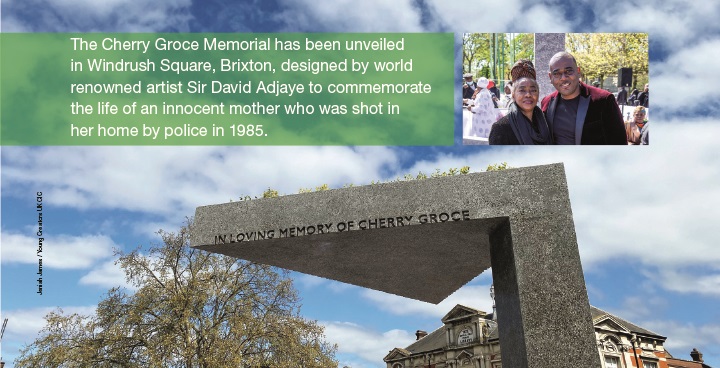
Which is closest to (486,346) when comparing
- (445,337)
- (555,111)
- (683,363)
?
(445,337)

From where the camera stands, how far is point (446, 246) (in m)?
13.6

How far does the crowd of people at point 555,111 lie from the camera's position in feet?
78.1

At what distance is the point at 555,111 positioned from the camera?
1099 inches

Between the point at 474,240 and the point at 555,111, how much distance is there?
16.3 m

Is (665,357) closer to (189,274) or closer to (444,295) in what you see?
(189,274)

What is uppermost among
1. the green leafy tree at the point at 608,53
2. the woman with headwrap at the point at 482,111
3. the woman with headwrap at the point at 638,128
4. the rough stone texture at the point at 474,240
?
the green leafy tree at the point at 608,53

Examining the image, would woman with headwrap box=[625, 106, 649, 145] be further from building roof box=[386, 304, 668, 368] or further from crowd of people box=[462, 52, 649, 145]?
building roof box=[386, 304, 668, 368]

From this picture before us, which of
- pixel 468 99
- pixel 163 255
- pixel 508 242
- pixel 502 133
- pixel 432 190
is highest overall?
pixel 468 99

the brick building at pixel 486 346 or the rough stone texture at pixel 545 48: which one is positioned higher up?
the rough stone texture at pixel 545 48

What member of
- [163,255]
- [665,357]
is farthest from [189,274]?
[665,357]

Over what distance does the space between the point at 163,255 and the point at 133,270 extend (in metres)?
1.75

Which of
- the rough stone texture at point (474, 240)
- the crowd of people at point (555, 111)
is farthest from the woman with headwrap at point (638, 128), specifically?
the rough stone texture at point (474, 240)

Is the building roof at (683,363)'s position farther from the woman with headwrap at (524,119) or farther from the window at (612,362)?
the woman with headwrap at (524,119)

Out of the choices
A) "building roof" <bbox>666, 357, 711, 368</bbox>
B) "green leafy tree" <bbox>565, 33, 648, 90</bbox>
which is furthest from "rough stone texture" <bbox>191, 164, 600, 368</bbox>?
"building roof" <bbox>666, 357, 711, 368</bbox>
